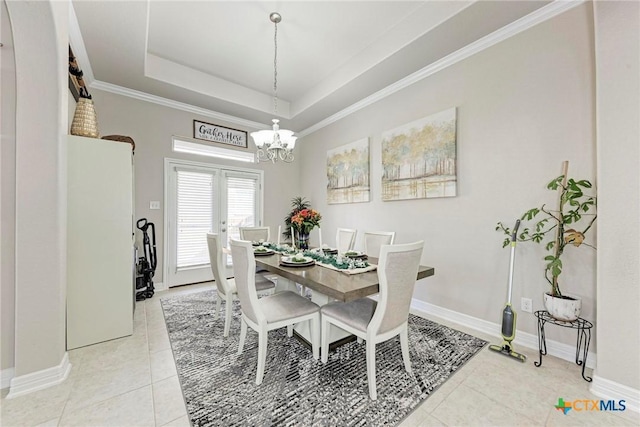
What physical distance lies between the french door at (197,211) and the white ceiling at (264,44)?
1.14 m

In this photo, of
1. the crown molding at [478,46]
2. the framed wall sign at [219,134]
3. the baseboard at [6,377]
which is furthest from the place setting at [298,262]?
the framed wall sign at [219,134]

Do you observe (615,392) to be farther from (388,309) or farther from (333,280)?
(333,280)

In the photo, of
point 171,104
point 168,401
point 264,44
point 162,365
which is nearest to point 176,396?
point 168,401

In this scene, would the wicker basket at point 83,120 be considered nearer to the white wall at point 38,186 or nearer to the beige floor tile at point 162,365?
the white wall at point 38,186

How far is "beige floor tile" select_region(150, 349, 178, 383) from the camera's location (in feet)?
6.13

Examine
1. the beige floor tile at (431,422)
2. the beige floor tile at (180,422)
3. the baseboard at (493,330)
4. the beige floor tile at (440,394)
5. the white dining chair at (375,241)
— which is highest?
the white dining chair at (375,241)

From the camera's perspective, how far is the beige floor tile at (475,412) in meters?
1.45

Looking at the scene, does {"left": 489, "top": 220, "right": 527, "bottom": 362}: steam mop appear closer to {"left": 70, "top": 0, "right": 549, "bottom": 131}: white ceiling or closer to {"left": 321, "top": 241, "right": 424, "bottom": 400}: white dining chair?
{"left": 321, "top": 241, "right": 424, "bottom": 400}: white dining chair

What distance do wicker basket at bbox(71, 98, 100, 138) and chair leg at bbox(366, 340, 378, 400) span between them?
308 centimetres

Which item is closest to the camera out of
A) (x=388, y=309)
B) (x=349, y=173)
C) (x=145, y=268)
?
(x=388, y=309)

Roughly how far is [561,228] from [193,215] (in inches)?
184

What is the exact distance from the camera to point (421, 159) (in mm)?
3090

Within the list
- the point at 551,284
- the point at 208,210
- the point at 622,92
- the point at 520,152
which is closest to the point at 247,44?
the point at 208,210

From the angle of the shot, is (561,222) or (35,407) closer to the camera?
(35,407)
